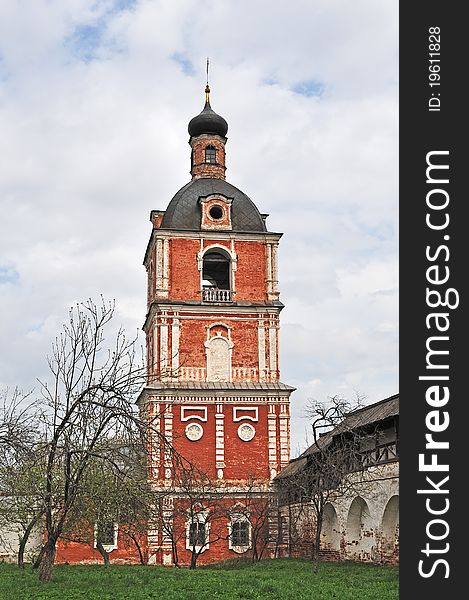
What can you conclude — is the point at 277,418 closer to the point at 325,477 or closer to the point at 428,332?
the point at 325,477

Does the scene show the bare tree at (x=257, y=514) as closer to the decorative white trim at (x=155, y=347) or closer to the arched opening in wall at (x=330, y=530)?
the arched opening in wall at (x=330, y=530)

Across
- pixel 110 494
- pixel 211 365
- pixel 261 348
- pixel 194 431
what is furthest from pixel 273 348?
pixel 110 494

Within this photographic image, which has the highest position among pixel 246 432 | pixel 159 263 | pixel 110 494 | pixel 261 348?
pixel 159 263

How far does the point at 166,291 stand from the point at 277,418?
23.1 feet

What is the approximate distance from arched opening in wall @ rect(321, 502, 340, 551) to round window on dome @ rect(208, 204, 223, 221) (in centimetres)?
1428

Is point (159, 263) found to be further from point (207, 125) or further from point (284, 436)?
point (284, 436)

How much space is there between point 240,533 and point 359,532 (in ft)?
30.7

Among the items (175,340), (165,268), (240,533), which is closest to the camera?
(240,533)

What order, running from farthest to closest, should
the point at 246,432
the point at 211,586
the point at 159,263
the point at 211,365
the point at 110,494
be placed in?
the point at 159,263 < the point at 211,365 < the point at 246,432 < the point at 110,494 < the point at 211,586

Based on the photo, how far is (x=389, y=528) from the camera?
25.2m

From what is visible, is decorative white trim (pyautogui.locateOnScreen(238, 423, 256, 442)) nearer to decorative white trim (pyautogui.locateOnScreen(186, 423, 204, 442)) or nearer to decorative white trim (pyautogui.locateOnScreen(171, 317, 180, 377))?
decorative white trim (pyautogui.locateOnScreen(186, 423, 204, 442))

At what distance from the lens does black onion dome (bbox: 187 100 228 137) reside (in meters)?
42.8

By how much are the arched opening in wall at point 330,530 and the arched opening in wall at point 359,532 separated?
1.57 meters

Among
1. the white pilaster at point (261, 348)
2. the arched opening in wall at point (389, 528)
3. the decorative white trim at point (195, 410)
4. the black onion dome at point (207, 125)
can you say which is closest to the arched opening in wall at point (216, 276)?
the white pilaster at point (261, 348)
